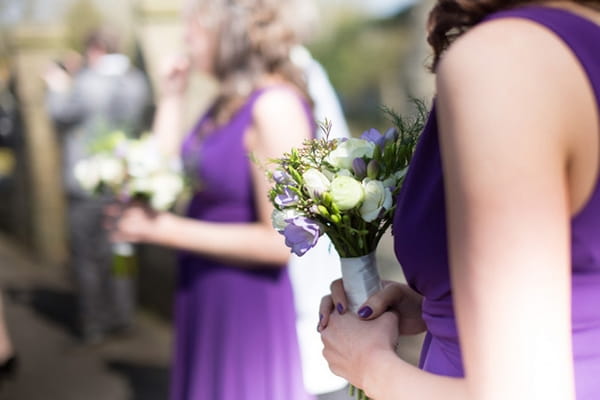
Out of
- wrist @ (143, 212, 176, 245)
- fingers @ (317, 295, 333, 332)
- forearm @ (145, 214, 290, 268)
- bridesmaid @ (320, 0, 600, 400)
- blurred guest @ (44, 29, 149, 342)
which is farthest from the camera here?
blurred guest @ (44, 29, 149, 342)

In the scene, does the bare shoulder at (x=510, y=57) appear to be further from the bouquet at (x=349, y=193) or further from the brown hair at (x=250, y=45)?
the brown hair at (x=250, y=45)

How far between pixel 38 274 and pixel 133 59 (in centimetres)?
281

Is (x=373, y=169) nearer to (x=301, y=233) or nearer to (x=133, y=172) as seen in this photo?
(x=301, y=233)

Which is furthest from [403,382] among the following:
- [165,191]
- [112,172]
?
[112,172]

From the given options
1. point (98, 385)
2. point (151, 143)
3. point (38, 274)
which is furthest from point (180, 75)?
point (38, 274)

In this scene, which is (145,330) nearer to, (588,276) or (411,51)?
(411,51)

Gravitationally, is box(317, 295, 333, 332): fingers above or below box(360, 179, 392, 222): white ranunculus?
below

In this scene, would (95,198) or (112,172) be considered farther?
(95,198)

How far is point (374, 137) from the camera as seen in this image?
138 cm

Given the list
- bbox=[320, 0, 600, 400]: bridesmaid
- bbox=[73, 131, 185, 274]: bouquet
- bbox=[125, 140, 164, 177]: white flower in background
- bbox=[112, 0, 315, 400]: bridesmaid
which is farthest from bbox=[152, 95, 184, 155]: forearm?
bbox=[320, 0, 600, 400]: bridesmaid

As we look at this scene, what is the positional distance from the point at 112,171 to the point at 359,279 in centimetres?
237

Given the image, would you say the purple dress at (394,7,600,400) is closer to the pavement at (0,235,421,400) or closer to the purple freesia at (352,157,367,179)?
the purple freesia at (352,157,367,179)

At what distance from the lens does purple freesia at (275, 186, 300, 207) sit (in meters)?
1.28

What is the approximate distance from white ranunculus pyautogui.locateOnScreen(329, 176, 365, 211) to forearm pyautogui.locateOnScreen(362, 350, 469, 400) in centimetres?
22
